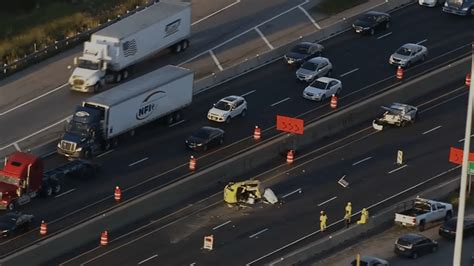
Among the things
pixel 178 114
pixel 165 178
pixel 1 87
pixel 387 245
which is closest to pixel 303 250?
pixel 387 245

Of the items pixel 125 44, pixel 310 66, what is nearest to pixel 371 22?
pixel 310 66

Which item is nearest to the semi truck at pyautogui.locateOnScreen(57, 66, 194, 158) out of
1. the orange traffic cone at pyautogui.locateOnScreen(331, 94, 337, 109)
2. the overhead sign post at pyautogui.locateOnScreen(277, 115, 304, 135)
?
the overhead sign post at pyautogui.locateOnScreen(277, 115, 304, 135)

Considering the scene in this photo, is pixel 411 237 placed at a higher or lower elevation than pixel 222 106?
higher

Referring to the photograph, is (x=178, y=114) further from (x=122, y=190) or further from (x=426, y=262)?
(x=426, y=262)

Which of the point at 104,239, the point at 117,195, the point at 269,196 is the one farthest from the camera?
the point at 269,196

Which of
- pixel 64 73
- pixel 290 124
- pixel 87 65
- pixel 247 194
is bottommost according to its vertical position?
pixel 64 73

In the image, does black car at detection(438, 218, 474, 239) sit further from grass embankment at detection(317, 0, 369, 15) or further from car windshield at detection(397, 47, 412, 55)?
grass embankment at detection(317, 0, 369, 15)

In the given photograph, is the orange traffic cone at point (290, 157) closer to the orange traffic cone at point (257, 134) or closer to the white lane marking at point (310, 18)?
the orange traffic cone at point (257, 134)

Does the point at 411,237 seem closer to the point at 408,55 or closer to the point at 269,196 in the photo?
the point at 269,196
